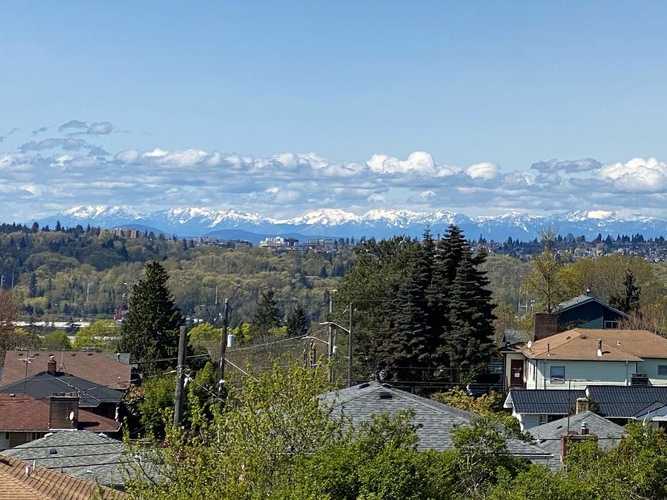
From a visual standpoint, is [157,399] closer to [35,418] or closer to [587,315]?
[35,418]

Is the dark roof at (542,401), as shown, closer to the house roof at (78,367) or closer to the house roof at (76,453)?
the house roof at (76,453)

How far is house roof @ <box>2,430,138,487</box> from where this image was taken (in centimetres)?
2941

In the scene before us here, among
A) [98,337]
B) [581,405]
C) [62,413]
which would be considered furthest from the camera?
[98,337]

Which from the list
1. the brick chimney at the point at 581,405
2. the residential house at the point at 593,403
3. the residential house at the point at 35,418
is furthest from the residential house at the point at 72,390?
the brick chimney at the point at 581,405

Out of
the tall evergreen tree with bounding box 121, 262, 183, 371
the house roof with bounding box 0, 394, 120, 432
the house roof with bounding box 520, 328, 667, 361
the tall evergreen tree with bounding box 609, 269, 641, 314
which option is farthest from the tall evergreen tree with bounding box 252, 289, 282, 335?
the house roof with bounding box 0, 394, 120, 432

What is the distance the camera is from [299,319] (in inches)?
4104

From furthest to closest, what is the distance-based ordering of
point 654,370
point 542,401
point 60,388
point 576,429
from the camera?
point 654,370 < point 60,388 < point 542,401 < point 576,429

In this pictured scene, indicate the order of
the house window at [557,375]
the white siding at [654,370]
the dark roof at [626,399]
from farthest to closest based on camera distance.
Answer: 1. the white siding at [654,370]
2. the house window at [557,375]
3. the dark roof at [626,399]

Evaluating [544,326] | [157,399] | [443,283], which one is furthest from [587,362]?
[157,399]

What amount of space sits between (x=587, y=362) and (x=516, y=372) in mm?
5379

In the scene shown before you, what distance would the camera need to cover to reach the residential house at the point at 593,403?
155ft

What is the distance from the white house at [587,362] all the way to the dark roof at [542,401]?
22.2 ft

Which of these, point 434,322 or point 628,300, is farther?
point 628,300

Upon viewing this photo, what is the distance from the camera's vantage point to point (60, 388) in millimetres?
52219
